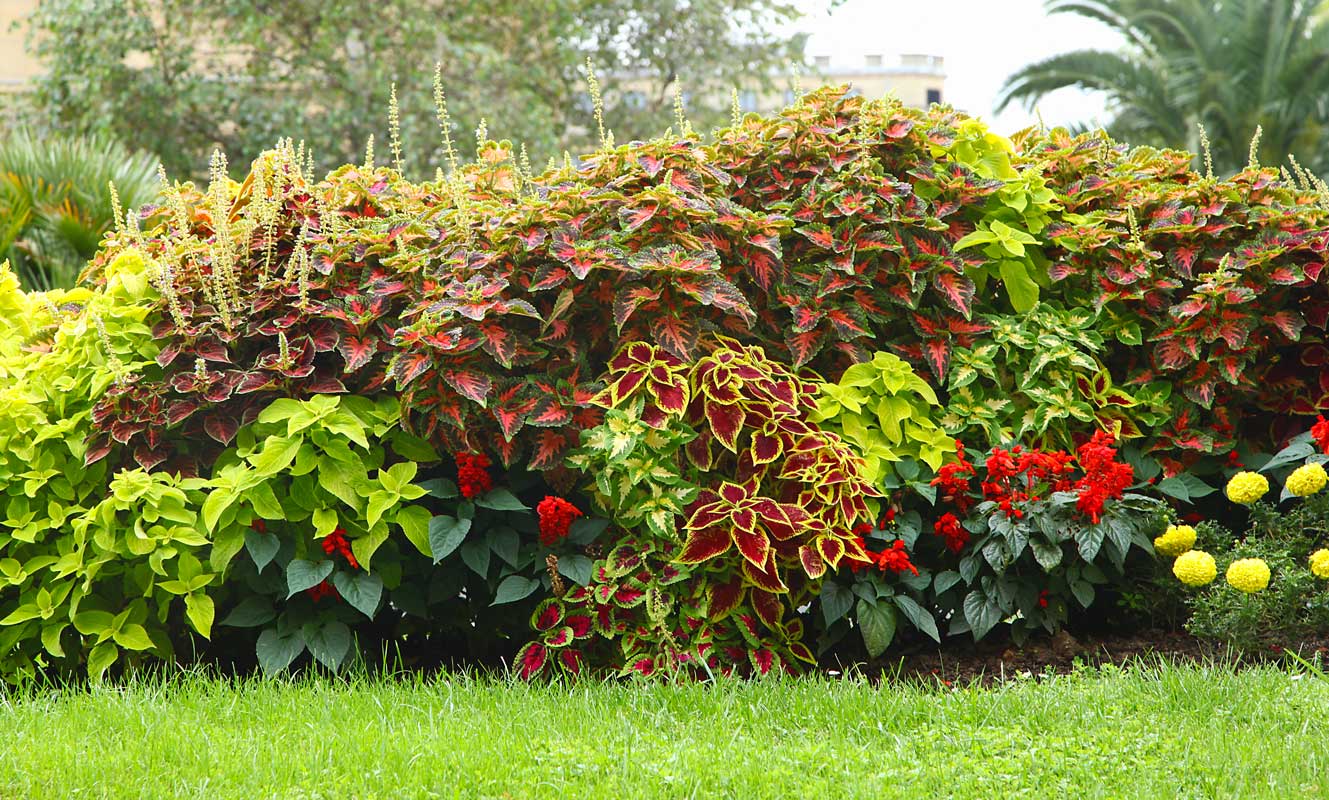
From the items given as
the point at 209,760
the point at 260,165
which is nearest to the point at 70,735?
the point at 209,760

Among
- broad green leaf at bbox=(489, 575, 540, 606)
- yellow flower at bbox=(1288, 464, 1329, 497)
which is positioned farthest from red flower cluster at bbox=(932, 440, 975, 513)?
broad green leaf at bbox=(489, 575, 540, 606)

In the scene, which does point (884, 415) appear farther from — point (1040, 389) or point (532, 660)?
point (532, 660)

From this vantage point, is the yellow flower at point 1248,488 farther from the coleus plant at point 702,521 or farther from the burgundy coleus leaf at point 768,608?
the burgundy coleus leaf at point 768,608

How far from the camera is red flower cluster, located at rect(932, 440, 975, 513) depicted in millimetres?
3510

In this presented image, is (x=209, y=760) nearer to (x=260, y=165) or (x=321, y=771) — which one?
(x=321, y=771)

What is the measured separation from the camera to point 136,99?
1374cm

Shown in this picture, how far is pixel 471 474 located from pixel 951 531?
136 centimetres

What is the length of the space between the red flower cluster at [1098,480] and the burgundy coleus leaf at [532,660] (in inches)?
60.4

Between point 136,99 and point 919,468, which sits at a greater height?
point 136,99

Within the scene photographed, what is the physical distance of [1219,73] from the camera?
619 inches

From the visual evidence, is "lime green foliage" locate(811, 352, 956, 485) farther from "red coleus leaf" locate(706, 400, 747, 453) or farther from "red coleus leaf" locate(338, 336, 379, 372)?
"red coleus leaf" locate(338, 336, 379, 372)

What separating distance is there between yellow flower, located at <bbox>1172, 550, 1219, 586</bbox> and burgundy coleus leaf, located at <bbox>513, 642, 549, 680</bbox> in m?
1.74

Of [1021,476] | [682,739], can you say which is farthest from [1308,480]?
[682,739]

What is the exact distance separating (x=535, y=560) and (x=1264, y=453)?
2407 mm
